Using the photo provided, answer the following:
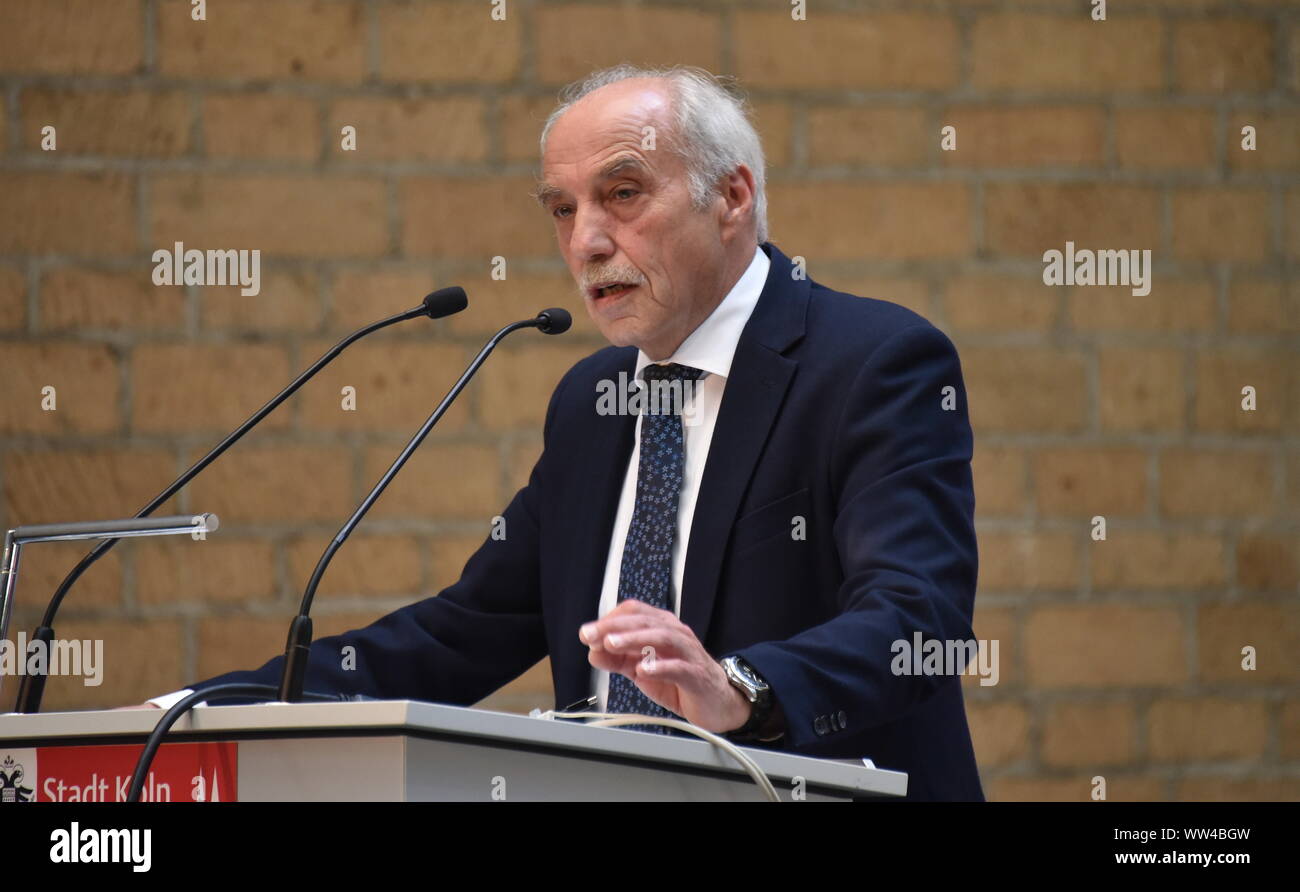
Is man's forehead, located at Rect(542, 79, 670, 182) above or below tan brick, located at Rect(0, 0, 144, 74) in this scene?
below

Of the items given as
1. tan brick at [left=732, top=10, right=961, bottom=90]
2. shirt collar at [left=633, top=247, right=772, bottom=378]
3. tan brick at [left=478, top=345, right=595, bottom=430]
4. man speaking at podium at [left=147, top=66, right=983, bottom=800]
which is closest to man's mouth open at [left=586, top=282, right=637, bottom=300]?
man speaking at podium at [left=147, top=66, right=983, bottom=800]

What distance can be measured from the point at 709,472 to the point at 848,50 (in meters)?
1.87

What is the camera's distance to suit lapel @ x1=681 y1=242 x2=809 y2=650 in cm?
201

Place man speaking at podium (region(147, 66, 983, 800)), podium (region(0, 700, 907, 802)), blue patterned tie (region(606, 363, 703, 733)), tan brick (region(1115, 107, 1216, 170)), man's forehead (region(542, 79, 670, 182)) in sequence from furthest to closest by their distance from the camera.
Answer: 1. tan brick (region(1115, 107, 1216, 170))
2. man's forehead (region(542, 79, 670, 182))
3. blue patterned tie (region(606, 363, 703, 733))
4. man speaking at podium (region(147, 66, 983, 800))
5. podium (region(0, 700, 907, 802))

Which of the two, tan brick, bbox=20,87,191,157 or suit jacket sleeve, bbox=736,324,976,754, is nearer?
suit jacket sleeve, bbox=736,324,976,754

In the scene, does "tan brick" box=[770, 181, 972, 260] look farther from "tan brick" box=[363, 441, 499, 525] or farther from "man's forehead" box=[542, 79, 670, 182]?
"man's forehead" box=[542, 79, 670, 182]

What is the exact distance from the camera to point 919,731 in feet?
6.50

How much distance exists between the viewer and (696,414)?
2193 millimetres

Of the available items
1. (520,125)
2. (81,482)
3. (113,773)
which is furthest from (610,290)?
(81,482)

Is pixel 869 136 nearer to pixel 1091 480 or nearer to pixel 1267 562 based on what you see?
pixel 1091 480

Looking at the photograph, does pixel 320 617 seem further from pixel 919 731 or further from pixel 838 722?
pixel 838 722

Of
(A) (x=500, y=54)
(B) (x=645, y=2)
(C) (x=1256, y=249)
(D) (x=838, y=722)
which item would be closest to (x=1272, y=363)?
(C) (x=1256, y=249)

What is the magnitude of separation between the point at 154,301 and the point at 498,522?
56.2 inches

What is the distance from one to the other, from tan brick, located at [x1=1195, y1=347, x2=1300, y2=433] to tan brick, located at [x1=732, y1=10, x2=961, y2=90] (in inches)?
35.1
